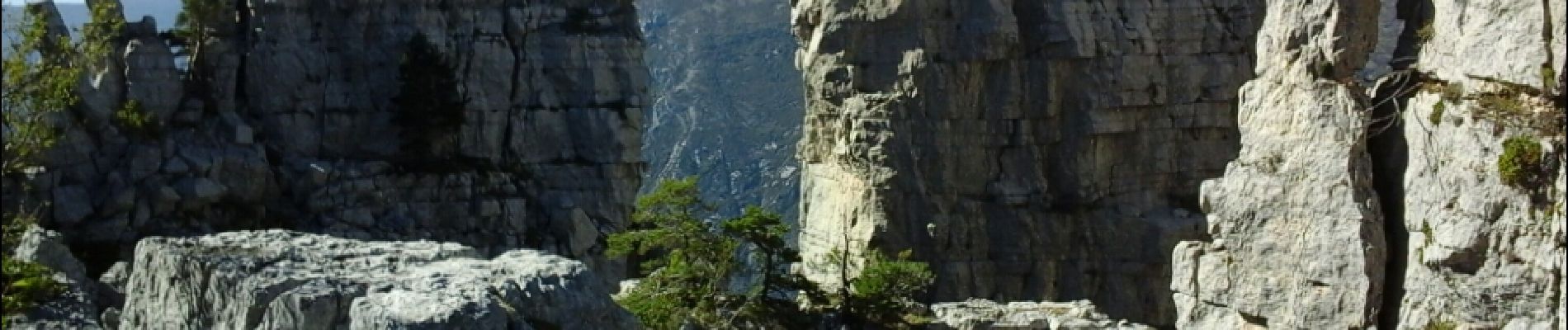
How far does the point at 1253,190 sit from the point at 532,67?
37.2 meters

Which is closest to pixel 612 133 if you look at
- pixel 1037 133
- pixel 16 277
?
pixel 1037 133

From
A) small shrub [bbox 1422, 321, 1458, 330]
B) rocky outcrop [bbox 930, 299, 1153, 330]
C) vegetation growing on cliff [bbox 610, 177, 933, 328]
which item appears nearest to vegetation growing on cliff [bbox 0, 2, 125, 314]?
small shrub [bbox 1422, 321, 1458, 330]

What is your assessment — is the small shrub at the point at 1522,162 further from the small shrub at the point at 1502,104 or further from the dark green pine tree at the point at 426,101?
the dark green pine tree at the point at 426,101

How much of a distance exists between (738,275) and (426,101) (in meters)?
18.9

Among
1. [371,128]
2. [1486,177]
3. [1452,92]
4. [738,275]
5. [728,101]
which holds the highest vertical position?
[728,101]

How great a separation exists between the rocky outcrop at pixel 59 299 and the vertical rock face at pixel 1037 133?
23851 millimetres

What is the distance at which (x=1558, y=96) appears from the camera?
1727cm

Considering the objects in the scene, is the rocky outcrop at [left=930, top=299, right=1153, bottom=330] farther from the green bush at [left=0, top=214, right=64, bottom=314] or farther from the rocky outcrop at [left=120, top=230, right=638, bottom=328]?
the green bush at [left=0, top=214, right=64, bottom=314]

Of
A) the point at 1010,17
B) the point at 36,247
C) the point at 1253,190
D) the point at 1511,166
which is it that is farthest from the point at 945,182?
the point at 1511,166

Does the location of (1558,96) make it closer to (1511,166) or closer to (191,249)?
(1511,166)

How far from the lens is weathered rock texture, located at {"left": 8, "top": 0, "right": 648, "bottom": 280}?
51344 mm

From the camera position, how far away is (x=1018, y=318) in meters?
39.8

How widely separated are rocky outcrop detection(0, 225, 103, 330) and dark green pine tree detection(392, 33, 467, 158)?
17.6 meters

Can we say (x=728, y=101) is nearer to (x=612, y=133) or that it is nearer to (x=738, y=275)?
(x=612, y=133)
